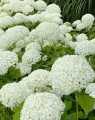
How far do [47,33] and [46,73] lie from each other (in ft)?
3.96

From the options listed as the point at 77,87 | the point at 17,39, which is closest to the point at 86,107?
the point at 77,87

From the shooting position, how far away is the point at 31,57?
348 centimetres

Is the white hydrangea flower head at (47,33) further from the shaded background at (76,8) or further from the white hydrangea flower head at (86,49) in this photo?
the shaded background at (76,8)

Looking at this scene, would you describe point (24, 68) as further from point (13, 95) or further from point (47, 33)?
point (13, 95)

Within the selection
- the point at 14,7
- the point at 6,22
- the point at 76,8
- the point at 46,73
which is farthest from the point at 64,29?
the point at 76,8

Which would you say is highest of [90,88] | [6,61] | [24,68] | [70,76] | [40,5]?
[70,76]

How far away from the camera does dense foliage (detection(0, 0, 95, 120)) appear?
7.37 feet

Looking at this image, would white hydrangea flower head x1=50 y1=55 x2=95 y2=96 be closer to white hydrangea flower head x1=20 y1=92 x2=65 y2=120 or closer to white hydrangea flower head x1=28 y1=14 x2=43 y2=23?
white hydrangea flower head x1=20 y1=92 x2=65 y2=120

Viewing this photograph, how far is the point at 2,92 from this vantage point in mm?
2658

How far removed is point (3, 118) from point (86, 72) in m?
0.92

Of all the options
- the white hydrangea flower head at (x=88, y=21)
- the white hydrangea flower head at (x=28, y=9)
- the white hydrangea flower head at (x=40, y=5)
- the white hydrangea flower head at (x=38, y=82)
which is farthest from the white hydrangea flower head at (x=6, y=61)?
the white hydrangea flower head at (x=40, y=5)

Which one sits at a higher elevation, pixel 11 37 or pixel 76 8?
pixel 11 37

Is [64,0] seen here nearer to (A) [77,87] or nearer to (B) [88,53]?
(B) [88,53]

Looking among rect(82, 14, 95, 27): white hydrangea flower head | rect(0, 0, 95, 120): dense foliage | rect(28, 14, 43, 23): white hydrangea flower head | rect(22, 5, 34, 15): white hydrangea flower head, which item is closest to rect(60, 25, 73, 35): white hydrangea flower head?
rect(0, 0, 95, 120): dense foliage
